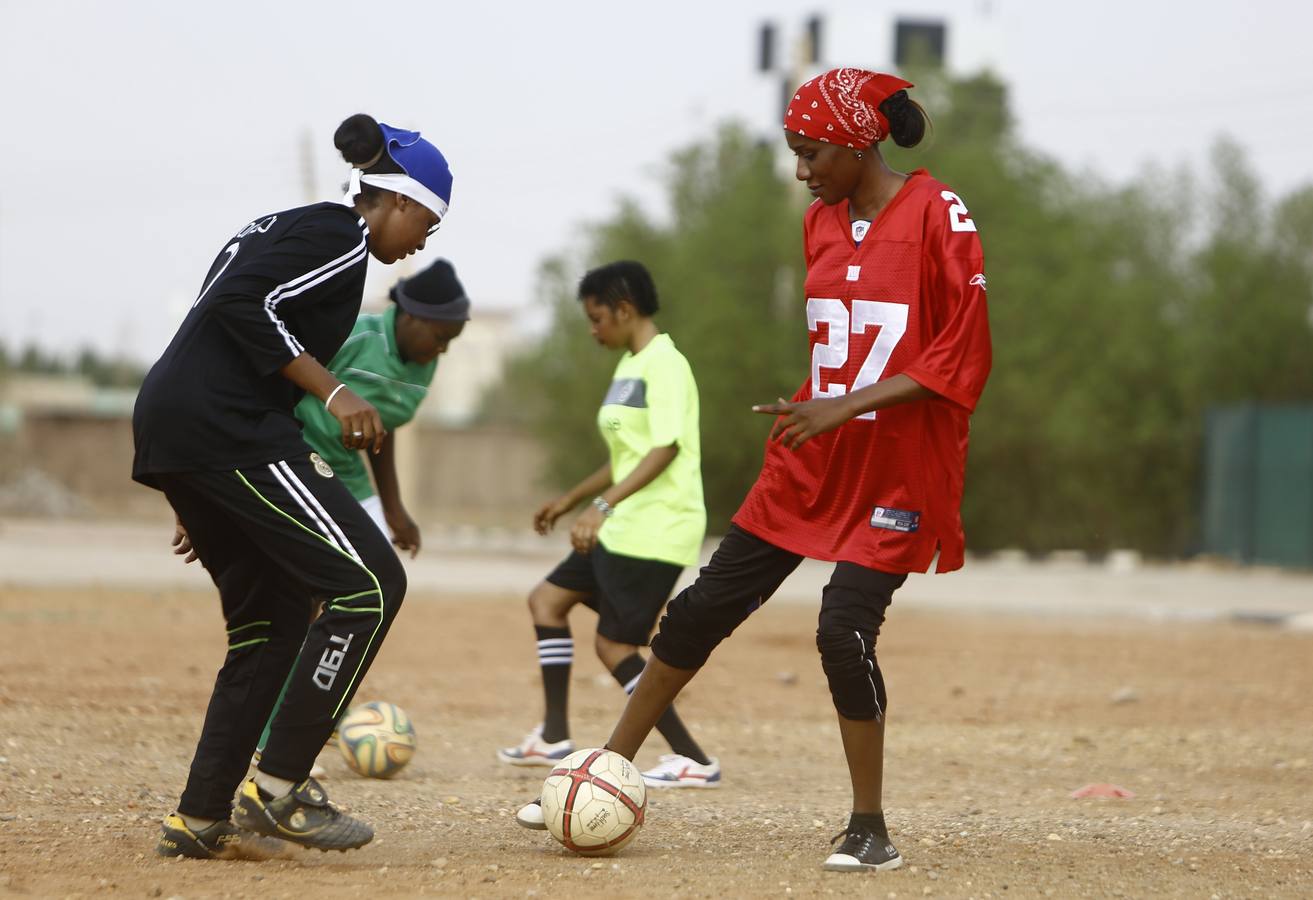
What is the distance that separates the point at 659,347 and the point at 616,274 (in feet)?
1.16

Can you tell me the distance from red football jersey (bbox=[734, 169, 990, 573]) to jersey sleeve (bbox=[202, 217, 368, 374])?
4.50 ft

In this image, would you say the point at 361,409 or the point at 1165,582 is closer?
the point at 361,409

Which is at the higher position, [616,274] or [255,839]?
[616,274]

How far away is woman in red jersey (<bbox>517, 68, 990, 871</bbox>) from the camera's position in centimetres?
475

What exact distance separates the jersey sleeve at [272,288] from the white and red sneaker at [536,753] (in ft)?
9.92

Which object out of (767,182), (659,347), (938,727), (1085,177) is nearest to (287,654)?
(659,347)

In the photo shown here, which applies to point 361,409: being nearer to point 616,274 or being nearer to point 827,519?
point 827,519

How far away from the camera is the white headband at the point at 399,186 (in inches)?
190

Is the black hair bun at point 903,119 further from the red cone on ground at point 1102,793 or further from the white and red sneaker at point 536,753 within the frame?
the white and red sneaker at point 536,753

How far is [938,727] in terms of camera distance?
8.78 m

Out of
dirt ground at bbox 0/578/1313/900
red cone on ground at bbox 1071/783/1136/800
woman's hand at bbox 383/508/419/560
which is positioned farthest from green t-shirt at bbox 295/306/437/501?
red cone on ground at bbox 1071/783/1136/800

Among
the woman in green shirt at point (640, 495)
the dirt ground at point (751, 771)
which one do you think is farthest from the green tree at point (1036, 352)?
the woman in green shirt at point (640, 495)

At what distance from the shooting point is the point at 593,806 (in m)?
4.93

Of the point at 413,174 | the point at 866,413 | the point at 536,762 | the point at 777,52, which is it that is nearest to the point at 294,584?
the point at 413,174
